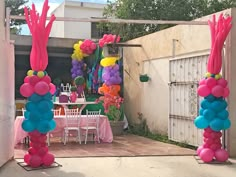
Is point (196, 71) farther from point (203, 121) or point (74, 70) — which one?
point (74, 70)

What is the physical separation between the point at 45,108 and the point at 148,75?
5.44 meters

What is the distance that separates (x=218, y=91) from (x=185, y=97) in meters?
2.08

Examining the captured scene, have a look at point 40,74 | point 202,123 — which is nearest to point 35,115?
point 40,74

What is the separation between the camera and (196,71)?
8.55 metres

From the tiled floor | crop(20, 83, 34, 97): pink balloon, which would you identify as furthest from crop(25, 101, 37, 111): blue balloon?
the tiled floor

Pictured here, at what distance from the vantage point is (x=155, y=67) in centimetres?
1116

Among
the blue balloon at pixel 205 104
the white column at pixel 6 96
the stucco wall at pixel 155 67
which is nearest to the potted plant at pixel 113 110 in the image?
the stucco wall at pixel 155 67

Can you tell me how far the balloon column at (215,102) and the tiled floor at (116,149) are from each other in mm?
1128

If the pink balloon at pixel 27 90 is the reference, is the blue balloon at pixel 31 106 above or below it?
below

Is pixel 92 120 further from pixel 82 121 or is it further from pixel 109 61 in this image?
pixel 109 61

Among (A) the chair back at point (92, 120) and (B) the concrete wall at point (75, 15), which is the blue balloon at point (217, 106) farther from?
(B) the concrete wall at point (75, 15)

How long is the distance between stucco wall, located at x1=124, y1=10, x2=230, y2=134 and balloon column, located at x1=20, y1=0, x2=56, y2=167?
366cm

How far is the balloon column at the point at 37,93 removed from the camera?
6.55 m

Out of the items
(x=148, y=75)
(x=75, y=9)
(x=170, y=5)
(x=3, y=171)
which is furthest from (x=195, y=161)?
(x=75, y=9)
